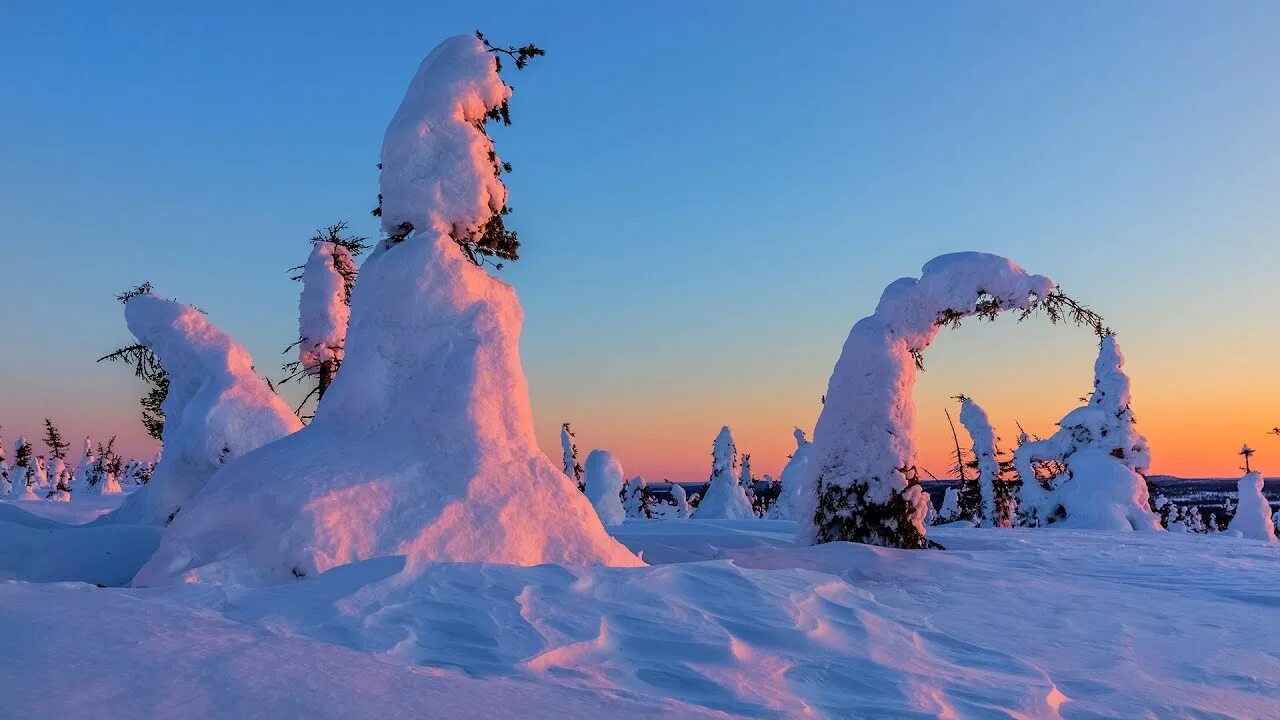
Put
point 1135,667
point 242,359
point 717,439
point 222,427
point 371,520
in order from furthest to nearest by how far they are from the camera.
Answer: point 717,439
point 242,359
point 222,427
point 371,520
point 1135,667

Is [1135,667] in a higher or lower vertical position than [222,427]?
lower

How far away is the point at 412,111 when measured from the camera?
8.62m

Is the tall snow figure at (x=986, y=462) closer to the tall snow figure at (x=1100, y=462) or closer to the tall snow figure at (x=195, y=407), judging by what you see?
the tall snow figure at (x=1100, y=462)

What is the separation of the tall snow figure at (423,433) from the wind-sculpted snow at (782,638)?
36.0 inches

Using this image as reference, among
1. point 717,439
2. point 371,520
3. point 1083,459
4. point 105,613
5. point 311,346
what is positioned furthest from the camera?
point 717,439

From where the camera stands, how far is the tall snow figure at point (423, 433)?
6168 mm

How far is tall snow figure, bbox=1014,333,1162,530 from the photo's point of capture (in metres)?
22.5

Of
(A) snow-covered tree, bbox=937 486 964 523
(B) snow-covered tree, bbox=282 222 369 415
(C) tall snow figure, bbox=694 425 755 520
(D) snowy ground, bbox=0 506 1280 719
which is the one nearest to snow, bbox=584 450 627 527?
(C) tall snow figure, bbox=694 425 755 520

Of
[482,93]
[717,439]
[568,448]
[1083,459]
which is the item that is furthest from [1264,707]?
[568,448]

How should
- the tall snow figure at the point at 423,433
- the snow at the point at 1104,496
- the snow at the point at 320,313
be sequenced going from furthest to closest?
1. the snow at the point at 1104,496
2. the snow at the point at 320,313
3. the tall snow figure at the point at 423,433

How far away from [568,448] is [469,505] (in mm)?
39440

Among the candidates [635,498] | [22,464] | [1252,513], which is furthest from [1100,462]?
[22,464]

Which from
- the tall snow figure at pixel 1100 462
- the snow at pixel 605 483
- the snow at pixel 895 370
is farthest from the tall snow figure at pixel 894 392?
the snow at pixel 605 483

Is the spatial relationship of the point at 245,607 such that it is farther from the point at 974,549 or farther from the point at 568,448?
the point at 568,448
